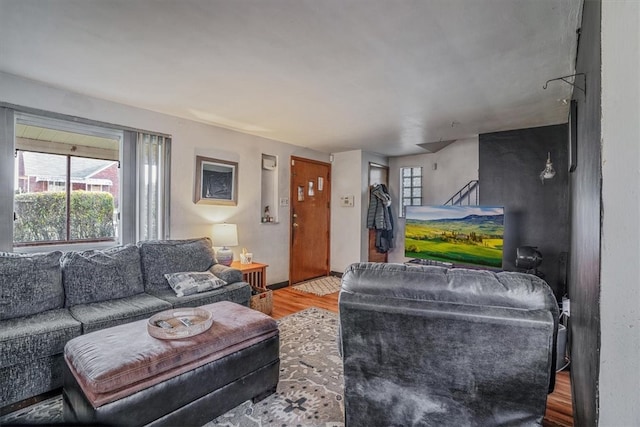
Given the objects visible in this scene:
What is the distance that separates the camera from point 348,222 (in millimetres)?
5281

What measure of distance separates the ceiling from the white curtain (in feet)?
1.28

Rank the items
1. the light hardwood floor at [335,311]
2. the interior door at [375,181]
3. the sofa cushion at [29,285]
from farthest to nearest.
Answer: the interior door at [375,181], the sofa cushion at [29,285], the light hardwood floor at [335,311]

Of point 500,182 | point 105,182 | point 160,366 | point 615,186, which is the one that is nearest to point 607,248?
point 615,186

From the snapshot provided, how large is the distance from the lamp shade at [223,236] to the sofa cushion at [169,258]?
222 millimetres

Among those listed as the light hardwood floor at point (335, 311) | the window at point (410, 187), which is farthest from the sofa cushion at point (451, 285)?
the window at point (410, 187)

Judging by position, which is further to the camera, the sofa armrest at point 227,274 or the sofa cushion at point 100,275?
the sofa armrest at point 227,274

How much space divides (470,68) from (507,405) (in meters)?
2.08

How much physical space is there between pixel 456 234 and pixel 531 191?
99 centimetres

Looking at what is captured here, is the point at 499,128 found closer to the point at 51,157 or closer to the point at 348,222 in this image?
the point at 348,222

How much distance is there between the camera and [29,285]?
213 cm

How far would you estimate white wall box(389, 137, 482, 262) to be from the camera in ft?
15.8

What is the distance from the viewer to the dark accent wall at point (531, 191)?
3.47m

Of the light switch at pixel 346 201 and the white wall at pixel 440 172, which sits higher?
the white wall at pixel 440 172

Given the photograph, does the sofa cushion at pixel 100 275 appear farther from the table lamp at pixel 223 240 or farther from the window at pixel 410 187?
the window at pixel 410 187
